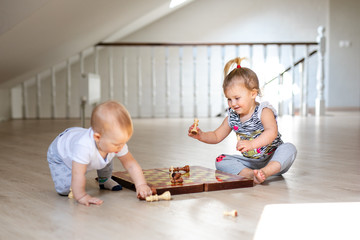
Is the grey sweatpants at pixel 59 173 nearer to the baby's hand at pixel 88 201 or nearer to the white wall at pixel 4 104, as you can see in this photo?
the baby's hand at pixel 88 201

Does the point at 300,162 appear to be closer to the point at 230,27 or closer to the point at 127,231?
the point at 127,231

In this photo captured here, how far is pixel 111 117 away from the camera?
48.1 inches

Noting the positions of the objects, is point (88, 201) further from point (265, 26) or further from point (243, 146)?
point (265, 26)

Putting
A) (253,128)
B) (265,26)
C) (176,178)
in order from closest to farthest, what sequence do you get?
(176,178), (253,128), (265,26)

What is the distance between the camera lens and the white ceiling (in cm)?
295

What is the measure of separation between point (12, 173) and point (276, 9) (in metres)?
5.92

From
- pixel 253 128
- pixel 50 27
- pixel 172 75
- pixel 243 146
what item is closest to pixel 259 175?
pixel 243 146

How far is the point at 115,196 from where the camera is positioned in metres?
1.39

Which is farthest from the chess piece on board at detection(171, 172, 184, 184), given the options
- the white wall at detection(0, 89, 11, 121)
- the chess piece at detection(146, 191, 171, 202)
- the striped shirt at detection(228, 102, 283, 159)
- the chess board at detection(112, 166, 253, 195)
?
the white wall at detection(0, 89, 11, 121)

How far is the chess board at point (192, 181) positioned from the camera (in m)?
1.39

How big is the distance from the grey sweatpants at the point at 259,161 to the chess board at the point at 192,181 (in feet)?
0.25

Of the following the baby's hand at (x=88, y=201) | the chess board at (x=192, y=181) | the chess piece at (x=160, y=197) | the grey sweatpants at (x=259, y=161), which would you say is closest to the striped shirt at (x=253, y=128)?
the grey sweatpants at (x=259, y=161)

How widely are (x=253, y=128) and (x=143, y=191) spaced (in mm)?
547

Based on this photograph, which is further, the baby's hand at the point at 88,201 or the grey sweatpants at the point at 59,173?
the grey sweatpants at the point at 59,173
